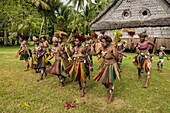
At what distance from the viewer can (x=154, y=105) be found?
18.1ft

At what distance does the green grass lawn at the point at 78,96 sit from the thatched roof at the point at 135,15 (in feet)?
31.1

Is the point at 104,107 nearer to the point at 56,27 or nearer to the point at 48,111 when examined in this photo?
the point at 48,111

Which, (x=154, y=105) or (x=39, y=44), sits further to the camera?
(x=39, y=44)

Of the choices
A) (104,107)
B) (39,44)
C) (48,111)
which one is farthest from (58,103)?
(39,44)

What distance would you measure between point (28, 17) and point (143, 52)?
82.6ft

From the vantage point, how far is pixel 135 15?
17734mm

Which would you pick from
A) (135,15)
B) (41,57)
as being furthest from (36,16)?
(41,57)

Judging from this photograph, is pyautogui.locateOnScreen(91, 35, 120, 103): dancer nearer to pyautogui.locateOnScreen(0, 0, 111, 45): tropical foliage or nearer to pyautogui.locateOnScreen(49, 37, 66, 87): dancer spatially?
pyautogui.locateOnScreen(49, 37, 66, 87): dancer

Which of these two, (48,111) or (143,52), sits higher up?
(143,52)

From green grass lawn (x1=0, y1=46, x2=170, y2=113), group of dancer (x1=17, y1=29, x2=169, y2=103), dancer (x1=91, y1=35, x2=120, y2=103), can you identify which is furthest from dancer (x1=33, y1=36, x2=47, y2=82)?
dancer (x1=91, y1=35, x2=120, y2=103)

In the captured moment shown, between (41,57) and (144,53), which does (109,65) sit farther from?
(41,57)

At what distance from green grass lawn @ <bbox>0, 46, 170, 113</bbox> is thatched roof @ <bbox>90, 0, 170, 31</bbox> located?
9478 mm

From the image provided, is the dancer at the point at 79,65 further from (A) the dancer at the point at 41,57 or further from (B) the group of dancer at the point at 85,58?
(A) the dancer at the point at 41,57

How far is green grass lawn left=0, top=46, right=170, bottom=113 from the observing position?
5.26 metres
